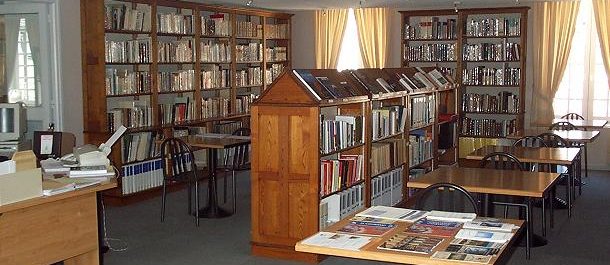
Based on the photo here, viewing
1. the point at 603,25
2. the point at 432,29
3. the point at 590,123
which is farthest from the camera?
the point at 432,29

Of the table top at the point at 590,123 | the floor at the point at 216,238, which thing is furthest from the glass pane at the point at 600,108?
the floor at the point at 216,238

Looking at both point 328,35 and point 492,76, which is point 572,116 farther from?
point 328,35

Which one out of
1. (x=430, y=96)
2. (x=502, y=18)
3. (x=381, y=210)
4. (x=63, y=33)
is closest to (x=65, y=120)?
(x=63, y=33)

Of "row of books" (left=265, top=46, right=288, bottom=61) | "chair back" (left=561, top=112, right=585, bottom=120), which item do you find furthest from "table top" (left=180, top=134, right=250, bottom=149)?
"chair back" (left=561, top=112, right=585, bottom=120)

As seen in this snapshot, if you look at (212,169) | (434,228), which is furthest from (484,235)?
(212,169)

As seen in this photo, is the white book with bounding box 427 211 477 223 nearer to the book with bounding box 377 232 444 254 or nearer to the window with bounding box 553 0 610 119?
the book with bounding box 377 232 444 254

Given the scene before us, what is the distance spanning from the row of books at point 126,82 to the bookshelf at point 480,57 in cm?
430

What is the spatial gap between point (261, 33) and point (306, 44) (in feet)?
4.30

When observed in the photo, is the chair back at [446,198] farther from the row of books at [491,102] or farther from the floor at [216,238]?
the row of books at [491,102]

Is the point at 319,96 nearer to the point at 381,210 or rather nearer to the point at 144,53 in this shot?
the point at 381,210

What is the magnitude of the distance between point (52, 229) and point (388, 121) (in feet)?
11.7

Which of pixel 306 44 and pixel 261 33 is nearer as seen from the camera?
pixel 261 33

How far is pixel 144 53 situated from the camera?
8.49 meters

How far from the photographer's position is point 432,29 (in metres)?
10.9
